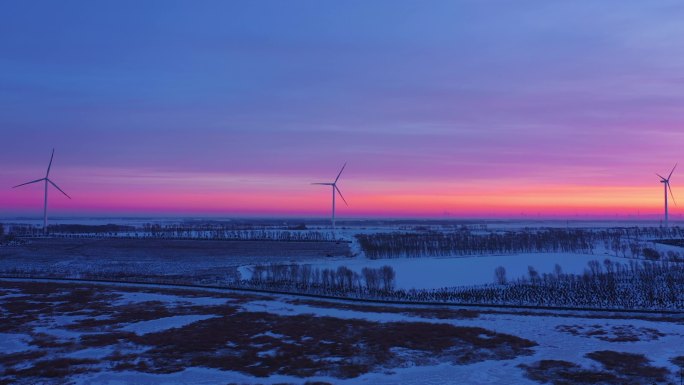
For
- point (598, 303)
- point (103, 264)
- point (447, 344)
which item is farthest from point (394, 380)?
point (103, 264)

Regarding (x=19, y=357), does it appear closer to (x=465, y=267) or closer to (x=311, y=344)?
(x=311, y=344)

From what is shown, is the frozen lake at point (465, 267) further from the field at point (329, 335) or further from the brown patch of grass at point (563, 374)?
the brown patch of grass at point (563, 374)

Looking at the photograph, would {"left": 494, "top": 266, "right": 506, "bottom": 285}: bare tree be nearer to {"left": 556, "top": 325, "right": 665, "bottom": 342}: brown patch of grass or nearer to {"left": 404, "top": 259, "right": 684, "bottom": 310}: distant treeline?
{"left": 404, "top": 259, "right": 684, "bottom": 310}: distant treeline

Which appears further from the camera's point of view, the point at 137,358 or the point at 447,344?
the point at 447,344

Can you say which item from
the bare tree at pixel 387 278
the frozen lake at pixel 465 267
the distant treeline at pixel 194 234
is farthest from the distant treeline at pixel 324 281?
the distant treeline at pixel 194 234

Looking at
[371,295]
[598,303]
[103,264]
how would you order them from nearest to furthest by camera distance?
1. [598,303]
2. [371,295]
3. [103,264]

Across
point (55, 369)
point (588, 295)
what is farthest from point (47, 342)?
point (588, 295)

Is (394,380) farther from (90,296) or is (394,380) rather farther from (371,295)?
(90,296)
